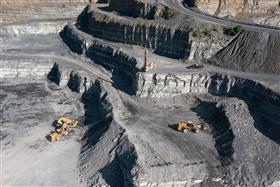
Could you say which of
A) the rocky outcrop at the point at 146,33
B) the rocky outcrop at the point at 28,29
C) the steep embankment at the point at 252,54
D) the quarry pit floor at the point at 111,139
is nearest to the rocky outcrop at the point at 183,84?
the quarry pit floor at the point at 111,139

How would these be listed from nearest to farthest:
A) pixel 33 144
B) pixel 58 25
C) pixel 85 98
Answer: pixel 33 144 → pixel 85 98 → pixel 58 25

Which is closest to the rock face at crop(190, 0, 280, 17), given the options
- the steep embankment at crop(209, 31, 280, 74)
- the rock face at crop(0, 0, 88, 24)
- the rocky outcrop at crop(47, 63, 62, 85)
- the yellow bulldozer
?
the steep embankment at crop(209, 31, 280, 74)

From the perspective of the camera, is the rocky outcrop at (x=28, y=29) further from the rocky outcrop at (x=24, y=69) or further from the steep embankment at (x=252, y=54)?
the steep embankment at (x=252, y=54)

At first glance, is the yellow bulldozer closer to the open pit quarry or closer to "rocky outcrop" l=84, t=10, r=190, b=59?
the open pit quarry

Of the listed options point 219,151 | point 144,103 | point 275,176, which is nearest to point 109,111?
point 144,103

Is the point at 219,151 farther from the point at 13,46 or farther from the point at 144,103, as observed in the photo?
the point at 13,46
